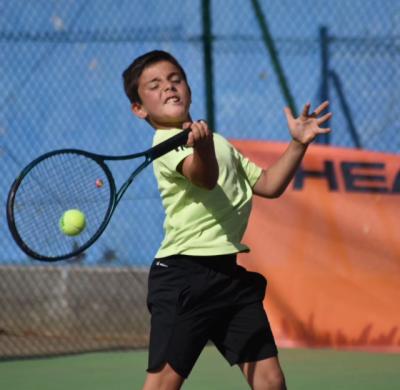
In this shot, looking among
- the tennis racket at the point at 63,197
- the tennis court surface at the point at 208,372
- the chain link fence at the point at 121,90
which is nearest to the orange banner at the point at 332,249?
the tennis court surface at the point at 208,372

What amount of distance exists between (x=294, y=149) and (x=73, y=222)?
34.0 inches

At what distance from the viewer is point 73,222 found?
3.87 metres

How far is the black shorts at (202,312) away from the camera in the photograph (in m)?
3.42

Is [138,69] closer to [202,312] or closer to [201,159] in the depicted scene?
[201,159]

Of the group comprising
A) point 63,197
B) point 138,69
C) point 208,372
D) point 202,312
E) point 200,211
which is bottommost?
point 208,372

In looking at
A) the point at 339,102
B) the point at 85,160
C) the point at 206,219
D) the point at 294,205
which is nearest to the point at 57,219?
the point at 85,160

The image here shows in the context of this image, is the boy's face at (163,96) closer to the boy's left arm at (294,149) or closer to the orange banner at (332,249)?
the boy's left arm at (294,149)

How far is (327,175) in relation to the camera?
666 centimetres

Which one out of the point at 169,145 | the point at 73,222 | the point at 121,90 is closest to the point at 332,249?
the point at 121,90

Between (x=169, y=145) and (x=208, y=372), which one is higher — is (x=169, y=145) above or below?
above

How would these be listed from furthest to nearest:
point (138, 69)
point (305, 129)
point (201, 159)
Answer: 1. point (138, 69)
2. point (305, 129)
3. point (201, 159)

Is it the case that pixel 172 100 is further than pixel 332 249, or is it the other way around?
pixel 332 249

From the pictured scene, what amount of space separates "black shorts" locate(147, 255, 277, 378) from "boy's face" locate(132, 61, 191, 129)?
48 centimetres

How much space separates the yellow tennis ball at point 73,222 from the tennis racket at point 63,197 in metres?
0.02
